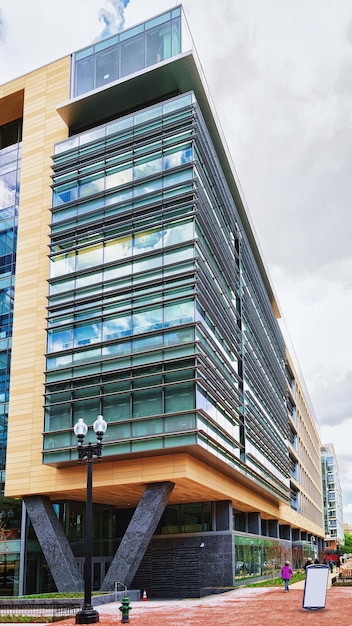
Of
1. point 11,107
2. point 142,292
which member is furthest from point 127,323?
point 11,107

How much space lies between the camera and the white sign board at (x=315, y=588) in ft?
80.6

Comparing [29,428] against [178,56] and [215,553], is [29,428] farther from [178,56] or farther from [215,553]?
[178,56]

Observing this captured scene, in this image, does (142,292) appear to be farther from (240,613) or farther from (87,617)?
(87,617)

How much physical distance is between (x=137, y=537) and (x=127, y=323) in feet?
36.4

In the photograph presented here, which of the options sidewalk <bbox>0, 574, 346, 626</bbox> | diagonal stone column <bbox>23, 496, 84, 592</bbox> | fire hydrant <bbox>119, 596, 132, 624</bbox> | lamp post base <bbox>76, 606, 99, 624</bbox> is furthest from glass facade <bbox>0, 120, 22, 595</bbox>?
fire hydrant <bbox>119, 596, 132, 624</bbox>

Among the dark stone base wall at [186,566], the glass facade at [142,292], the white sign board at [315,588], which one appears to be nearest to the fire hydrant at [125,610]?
the white sign board at [315,588]

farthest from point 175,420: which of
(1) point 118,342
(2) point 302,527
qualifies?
(2) point 302,527

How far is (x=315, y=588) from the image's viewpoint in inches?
977

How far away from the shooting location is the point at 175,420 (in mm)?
34125

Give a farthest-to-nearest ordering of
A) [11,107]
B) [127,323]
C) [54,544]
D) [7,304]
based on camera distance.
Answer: [11,107] < [7,304] < [127,323] < [54,544]

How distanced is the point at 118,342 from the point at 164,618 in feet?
52.9

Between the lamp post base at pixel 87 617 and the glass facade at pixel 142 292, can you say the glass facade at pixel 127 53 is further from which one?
the lamp post base at pixel 87 617

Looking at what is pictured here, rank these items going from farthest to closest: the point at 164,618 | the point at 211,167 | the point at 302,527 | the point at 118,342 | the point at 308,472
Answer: the point at 308,472 → the point at 302,527 → the point at 211,167 → the point at 118,342 → the point at 164,618

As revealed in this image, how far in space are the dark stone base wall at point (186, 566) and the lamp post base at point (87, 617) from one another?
18605 mm
